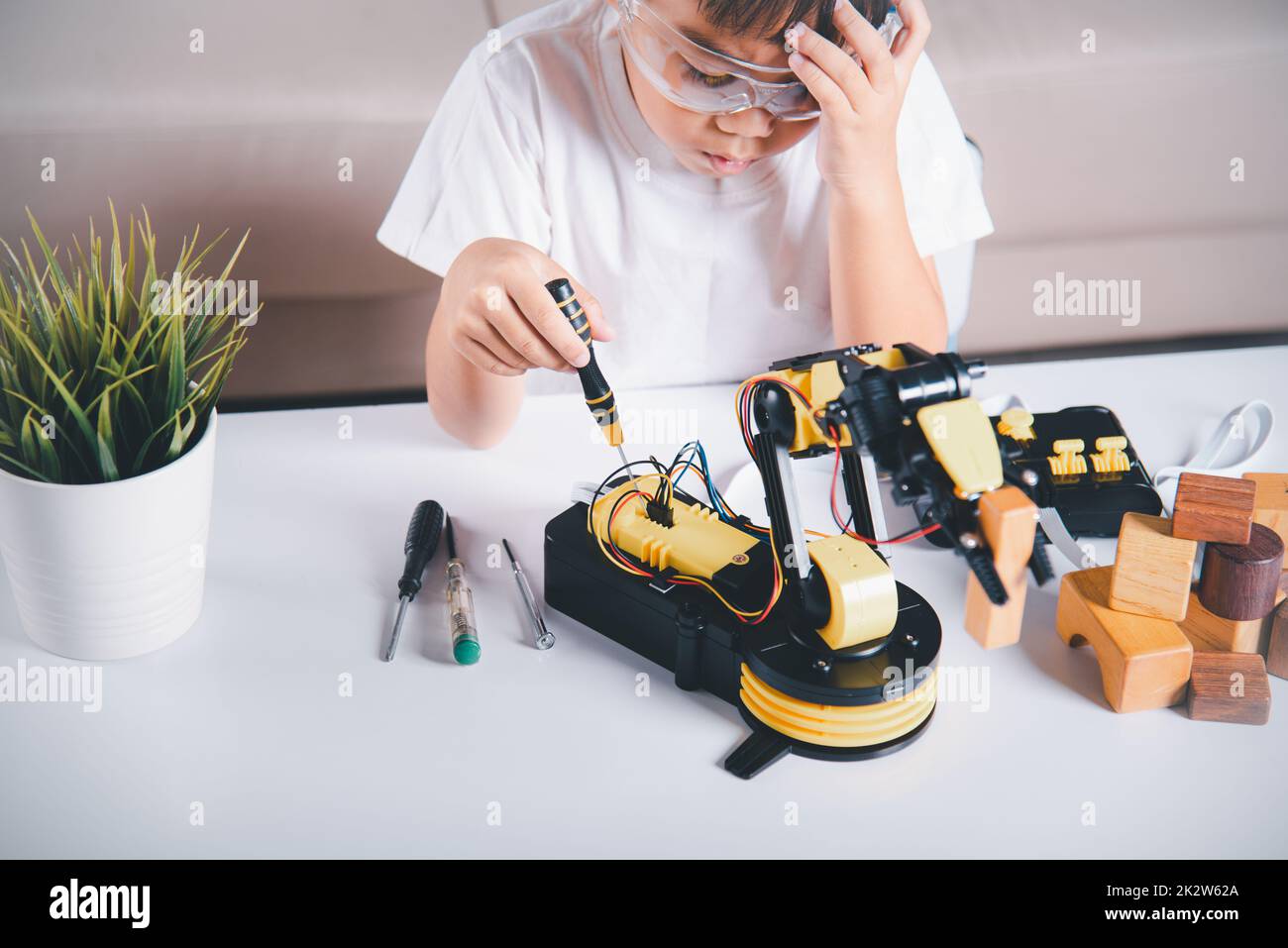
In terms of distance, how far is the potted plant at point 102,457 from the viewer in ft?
2.46

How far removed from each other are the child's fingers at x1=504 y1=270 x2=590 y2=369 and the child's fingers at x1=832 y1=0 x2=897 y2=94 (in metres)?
0.34

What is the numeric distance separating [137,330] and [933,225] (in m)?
0.82

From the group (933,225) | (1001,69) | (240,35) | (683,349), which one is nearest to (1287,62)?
(1001,69)

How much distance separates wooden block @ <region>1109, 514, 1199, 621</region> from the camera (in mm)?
781

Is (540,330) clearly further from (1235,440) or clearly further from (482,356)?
(1235,440)

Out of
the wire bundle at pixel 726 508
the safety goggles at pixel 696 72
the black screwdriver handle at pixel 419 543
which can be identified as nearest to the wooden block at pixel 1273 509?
the wire bundle at pixel 726 508

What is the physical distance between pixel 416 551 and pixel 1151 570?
543 millimetres

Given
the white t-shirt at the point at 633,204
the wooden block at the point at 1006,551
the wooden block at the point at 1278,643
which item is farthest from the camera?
the white t-shirt at the point at 633,204

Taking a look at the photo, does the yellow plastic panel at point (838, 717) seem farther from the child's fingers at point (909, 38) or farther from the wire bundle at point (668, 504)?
the child's fingers at point (909, 38)

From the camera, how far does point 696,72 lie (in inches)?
36.9

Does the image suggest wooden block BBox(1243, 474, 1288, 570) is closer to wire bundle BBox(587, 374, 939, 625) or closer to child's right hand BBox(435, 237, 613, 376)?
wire bundle BBox(587, 374, 939, 625)

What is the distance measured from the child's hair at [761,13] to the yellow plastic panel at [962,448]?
0.44 meters
